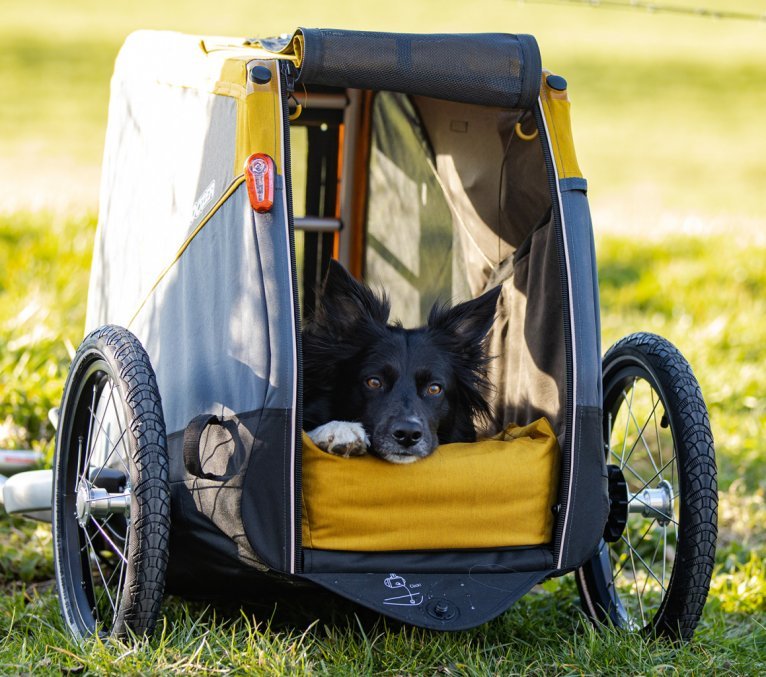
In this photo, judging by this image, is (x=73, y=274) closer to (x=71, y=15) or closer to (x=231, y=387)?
(x=231, y=387)

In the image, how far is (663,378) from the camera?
11.2 feet

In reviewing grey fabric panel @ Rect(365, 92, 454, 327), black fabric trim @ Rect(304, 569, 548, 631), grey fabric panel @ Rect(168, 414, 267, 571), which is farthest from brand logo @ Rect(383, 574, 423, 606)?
grey fabric panel @ Rect(365, 92, 454, 327)

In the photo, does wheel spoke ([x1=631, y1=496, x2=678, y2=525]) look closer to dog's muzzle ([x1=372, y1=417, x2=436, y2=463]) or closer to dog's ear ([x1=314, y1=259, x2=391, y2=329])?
dog's muzzle ([x1=372, y1=417, x2=436, y2=463])

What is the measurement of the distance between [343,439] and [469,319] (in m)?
0.81

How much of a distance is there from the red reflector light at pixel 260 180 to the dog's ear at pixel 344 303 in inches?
29.6

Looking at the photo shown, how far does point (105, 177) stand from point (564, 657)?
265cm

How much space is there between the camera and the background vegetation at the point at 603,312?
10.6ft

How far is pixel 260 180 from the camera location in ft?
9.98

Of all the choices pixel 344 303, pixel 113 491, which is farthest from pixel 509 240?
pixel 113 491

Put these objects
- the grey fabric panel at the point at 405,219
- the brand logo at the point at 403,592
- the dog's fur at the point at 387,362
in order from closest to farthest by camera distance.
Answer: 1. the brand logo at the point at 403,592
2. the dog's fur at the point at 387,362
3. the grey fabric panel at the point at 405,219

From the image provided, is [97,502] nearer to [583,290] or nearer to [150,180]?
[150,180]

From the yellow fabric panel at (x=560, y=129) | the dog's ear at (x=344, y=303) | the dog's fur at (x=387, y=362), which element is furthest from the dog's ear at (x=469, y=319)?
the yellow fabric panel at (x=560, y=129)

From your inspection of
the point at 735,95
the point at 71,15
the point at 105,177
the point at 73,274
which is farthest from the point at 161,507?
the point at 71,15

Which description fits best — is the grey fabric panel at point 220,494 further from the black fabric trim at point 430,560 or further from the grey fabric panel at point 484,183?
the grey fabric panel at point 484,183
